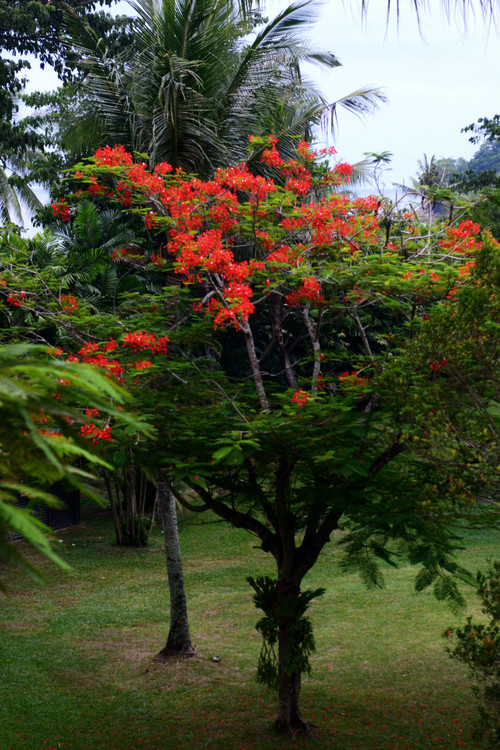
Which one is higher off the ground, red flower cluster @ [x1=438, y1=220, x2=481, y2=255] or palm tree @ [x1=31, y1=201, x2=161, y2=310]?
palm tree @ [x1=31, y1=201, x2=161, y2=310]

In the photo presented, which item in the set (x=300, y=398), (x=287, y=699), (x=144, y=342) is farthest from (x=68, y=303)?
(x=287, y=699)

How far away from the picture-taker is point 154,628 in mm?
12750

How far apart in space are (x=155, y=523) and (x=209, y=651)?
10968mm

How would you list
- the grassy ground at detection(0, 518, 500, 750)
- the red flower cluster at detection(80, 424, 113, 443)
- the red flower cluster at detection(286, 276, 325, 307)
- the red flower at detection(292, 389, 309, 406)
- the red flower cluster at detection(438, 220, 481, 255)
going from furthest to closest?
the grassy ground at detection(0, 518, 500, 750) < the red flower cluster at detection(438, 220, 481, 255) < the red flower cluster at detection(286, 276, 325, 307) < the red flower at detection(292, 389, 309, 406) < the red flower cluster at detection(80, 424, 113, 443)

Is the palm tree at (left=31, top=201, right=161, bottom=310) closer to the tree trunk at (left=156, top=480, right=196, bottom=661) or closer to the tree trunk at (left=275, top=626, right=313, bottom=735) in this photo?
the tree trunk at (left=156, top=480, right=196, bottom=661)

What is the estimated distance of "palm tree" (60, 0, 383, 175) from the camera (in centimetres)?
1119

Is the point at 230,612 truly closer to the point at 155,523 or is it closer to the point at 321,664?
the point at 321,664

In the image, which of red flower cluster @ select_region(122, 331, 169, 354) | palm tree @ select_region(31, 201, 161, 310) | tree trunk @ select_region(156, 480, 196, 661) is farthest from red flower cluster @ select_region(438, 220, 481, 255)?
palm tree @ select_region(31, 201, 161, 310)

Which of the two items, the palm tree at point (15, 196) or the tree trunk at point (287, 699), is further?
the palm tree at point (15, 196)

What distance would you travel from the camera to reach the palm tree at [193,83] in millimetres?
11188

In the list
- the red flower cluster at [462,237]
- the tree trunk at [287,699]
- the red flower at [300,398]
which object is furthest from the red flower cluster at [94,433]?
the red flower cluster at [462,237]

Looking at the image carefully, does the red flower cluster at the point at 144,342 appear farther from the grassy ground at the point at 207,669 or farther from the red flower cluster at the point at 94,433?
the grassy ground at the point at 207,669

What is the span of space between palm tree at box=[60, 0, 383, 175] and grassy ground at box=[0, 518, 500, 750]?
7.90m

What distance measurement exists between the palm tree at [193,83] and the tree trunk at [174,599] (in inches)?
217
